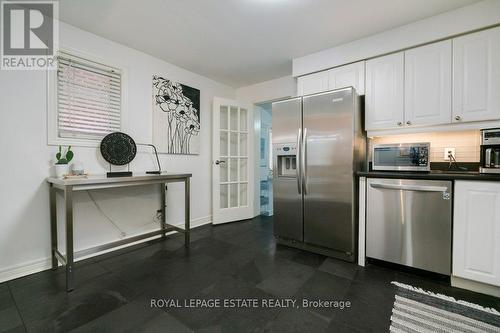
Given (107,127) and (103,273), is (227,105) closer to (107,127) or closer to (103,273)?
(107,127)

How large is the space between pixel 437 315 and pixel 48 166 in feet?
11.2

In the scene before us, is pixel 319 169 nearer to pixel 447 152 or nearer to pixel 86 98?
pixel 447 152

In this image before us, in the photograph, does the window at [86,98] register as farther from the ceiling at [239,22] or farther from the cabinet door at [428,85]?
the cabinet door at [428,85]

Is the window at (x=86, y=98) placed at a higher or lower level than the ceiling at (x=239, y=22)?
lower

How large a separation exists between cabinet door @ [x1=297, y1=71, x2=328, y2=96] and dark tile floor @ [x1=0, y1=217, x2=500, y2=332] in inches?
80.3

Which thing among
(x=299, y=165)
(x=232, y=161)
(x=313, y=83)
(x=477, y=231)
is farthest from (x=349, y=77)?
(x=232, y=161)

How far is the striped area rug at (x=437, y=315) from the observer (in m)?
1.32

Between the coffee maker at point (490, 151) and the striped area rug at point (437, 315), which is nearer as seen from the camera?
the striped area rug at point (437, 315)

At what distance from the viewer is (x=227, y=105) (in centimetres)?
363

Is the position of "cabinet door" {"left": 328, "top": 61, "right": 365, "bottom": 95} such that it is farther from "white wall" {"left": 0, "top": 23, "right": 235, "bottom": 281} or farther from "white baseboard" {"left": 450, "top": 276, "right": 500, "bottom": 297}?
"white wall" {"left": 0, "top": 23, "right": 235, "bottom": 281}

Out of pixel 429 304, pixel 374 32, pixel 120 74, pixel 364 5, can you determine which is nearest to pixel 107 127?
pixel 120 74

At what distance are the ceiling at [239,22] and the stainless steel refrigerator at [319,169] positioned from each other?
684mm

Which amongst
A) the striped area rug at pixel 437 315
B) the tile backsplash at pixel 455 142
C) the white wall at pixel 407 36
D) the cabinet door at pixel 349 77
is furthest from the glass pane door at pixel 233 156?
the striped area rug at pixel 437 315
